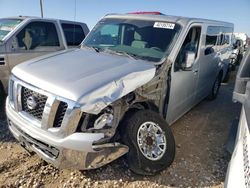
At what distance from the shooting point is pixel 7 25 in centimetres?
607

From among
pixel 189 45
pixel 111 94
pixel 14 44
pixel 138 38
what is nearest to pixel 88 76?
pixel 111 94

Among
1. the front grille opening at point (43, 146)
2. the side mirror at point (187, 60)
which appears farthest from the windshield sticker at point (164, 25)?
the front grille opening at point (43, 146)

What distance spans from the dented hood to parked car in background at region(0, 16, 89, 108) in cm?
205

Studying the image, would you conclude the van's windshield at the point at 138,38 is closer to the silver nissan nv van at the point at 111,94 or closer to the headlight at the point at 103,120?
the silver nissan nv van at the point at 111,94

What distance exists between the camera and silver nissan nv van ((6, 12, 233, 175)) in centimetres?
294

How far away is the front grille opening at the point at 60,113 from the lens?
291 centimetres

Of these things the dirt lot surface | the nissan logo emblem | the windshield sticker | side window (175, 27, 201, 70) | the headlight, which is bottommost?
the dirt lot surface

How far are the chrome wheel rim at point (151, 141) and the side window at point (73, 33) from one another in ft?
13.0

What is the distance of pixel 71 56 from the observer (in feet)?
13.2

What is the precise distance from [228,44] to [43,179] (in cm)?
641

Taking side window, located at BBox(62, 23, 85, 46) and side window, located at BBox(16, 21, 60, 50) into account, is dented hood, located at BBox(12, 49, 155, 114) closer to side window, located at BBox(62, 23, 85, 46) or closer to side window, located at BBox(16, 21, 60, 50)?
side window, located at BBox(16, 21, 60, 50)

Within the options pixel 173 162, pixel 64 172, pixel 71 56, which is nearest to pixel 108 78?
pixel 71 56

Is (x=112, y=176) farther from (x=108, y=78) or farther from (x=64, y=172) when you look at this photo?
(x=108, y=78)

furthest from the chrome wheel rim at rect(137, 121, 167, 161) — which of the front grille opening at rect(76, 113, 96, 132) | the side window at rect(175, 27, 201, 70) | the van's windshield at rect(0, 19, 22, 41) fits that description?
the van's windshield at rect(0, 19, 22, 41)
